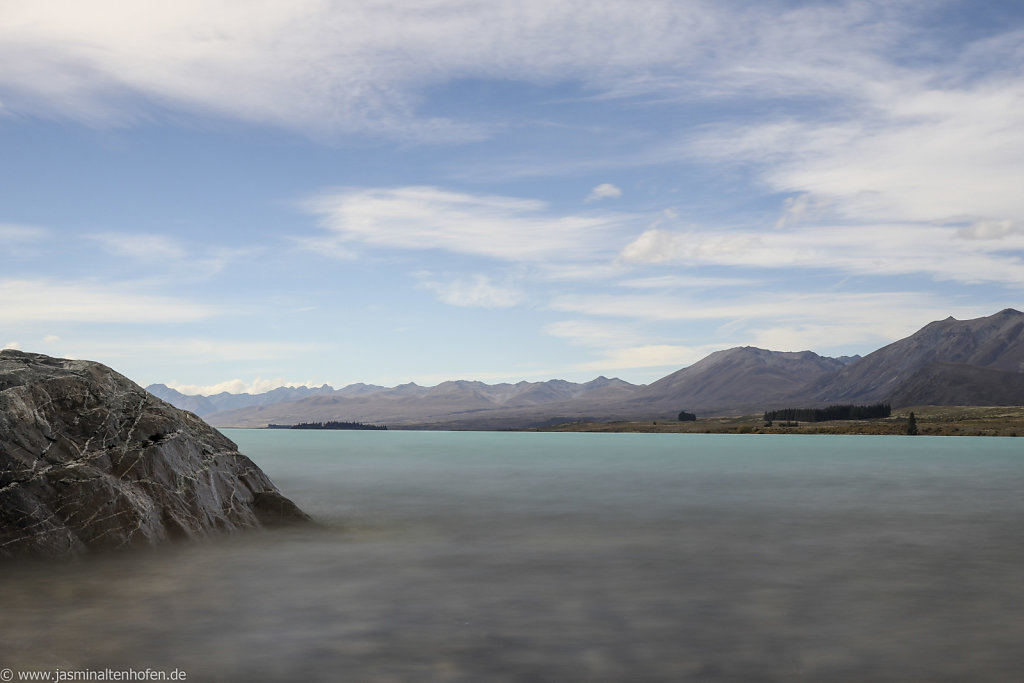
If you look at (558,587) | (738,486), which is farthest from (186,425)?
(738,486)

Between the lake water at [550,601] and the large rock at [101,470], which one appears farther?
the large rock at [101,470]

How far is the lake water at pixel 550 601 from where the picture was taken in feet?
36.7

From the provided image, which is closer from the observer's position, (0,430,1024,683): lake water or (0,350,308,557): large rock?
(0,430,1024,683): lake water

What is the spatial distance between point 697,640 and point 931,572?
879 centimetres

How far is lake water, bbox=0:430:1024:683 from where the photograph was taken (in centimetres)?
1119

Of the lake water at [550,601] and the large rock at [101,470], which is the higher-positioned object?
the large rock at [101,470]

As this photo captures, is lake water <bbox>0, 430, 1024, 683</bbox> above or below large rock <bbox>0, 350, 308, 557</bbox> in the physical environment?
below

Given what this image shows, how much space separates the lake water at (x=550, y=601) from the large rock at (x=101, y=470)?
946mm

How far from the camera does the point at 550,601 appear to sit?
14875 mm

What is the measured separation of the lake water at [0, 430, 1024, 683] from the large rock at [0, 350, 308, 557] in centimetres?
95

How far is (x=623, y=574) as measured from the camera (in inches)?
696

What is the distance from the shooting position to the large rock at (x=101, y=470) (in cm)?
1772

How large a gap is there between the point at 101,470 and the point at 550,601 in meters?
11.8

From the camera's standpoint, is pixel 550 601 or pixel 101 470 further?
pixel 101 470
